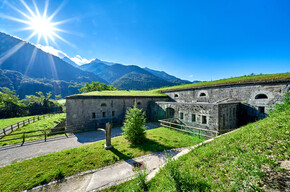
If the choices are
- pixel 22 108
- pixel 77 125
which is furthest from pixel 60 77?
pixel 77 125

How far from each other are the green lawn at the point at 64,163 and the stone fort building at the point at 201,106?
3.82m

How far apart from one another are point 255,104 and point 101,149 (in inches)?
628

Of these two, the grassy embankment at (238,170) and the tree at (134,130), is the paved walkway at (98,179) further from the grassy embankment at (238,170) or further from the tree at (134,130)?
the tree at (134,130)

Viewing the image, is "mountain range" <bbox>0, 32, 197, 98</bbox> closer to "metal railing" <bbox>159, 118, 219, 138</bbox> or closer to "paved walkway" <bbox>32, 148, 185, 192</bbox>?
"metal railing" <bbox>159, 118, 219, 138</bbox>

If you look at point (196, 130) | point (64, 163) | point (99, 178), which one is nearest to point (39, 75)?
point (64, 163)

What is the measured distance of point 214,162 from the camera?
382 cm

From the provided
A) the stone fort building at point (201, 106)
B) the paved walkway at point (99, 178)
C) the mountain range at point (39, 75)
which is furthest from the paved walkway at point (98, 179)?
the mountain range at point (39, 75)

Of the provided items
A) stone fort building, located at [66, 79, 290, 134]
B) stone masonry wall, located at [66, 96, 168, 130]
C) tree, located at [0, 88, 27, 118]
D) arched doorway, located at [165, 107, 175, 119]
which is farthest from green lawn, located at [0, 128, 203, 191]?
tree, located at [0, 88, 27, 118]

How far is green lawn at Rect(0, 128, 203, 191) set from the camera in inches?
194

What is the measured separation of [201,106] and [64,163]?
477 inches

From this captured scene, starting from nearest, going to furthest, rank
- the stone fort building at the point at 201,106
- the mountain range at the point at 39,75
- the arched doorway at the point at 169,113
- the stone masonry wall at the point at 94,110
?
the stone fort building at the point at 201,106
the stone masonry wall at the point at 94,110
the arched doorway at the point at 169,113
the mountain range at the point at 39,75

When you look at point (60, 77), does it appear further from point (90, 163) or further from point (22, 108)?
point (90, 163)

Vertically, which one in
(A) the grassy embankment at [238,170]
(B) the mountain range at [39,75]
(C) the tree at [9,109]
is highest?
(B) the mountain range at [39,75]

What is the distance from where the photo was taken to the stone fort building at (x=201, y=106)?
10602mm
